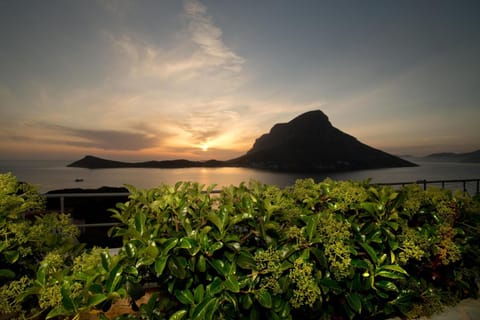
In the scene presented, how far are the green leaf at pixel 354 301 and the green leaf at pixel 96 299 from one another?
156cm

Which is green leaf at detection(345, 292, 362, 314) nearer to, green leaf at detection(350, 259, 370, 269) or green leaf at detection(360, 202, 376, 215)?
green leaf at detection(350, 259, 370, 269)

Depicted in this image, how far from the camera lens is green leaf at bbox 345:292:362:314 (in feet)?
5.95

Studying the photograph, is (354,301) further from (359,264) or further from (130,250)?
(130,250)

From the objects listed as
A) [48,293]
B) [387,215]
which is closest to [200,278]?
[48,293]

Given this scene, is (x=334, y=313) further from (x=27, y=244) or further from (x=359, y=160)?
(x=359, y=160)

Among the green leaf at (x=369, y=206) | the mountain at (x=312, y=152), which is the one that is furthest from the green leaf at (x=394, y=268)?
the mountain at (x=312, y=152)

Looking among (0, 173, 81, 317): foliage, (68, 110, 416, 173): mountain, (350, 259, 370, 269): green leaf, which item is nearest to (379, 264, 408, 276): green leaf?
(350, 259, 370, 269): green leaf

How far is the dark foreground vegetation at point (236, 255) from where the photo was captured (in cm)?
153

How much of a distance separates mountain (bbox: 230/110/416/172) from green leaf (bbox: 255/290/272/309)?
90900 millimetres

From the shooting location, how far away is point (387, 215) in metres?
2.07

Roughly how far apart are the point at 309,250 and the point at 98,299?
1.23 m

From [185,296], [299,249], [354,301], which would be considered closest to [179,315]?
[185,296]

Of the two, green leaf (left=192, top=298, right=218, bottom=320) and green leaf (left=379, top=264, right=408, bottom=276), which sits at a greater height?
green leaf (left=379, top=264, right=408, bottom=276)

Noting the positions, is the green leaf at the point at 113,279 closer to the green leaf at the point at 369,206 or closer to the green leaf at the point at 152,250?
the green leaf at the point at 152,250
